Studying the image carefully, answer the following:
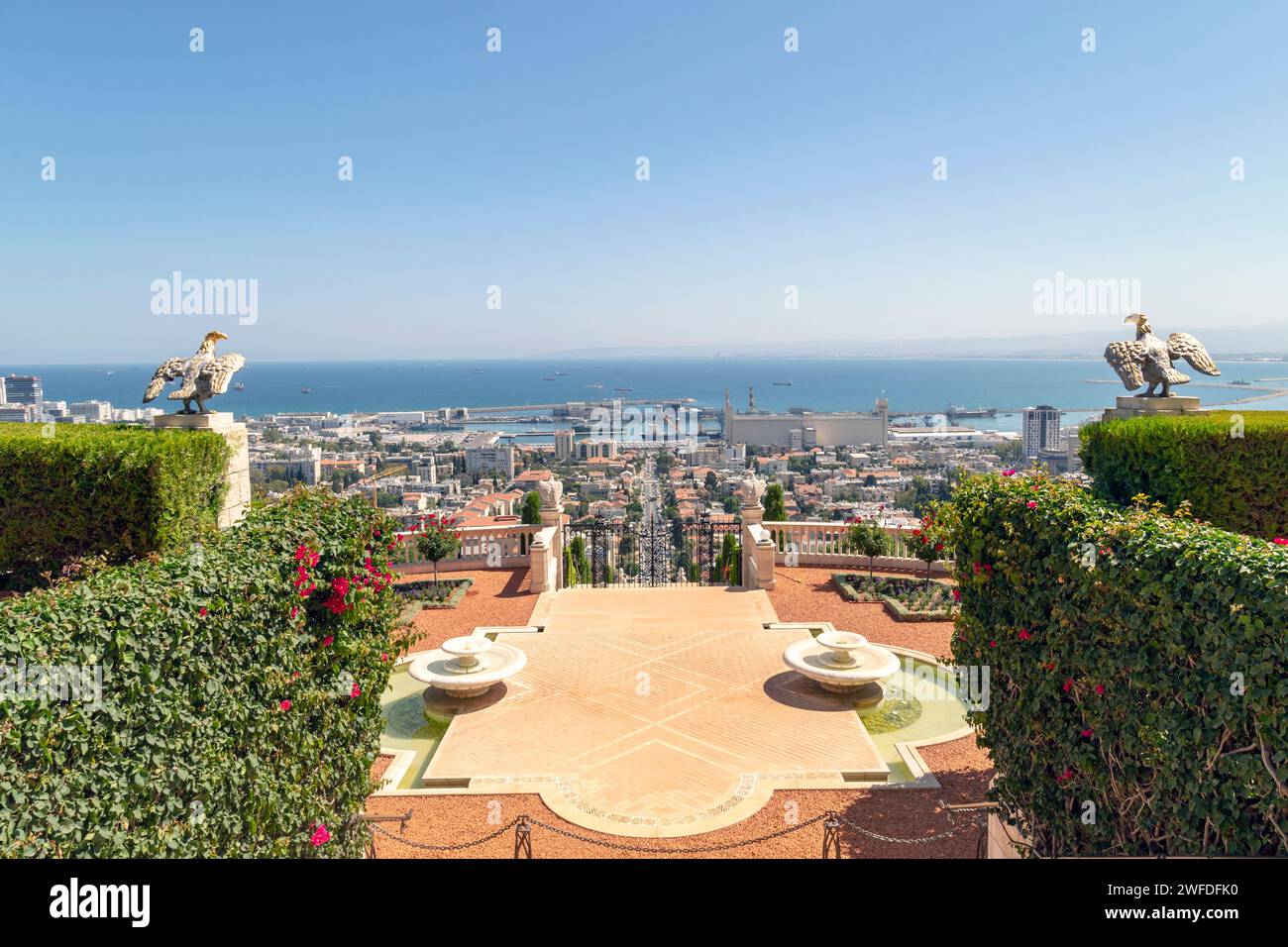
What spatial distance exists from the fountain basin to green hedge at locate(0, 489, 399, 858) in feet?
18.1

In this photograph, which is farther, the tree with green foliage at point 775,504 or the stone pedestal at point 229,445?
the tree with green foliage at point 775,504

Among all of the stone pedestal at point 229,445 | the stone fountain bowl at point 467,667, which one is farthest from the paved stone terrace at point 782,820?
the stone pedestal at point 229,445

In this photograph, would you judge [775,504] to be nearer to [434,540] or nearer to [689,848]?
[434,540]

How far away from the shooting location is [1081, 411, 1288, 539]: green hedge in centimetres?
925

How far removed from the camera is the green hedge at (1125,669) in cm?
348

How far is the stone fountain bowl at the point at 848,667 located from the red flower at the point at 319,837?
5.99 meters

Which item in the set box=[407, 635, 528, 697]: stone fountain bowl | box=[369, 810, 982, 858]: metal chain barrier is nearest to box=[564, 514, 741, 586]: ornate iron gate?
box=[407, 635, 528, 697]: stone fountain bowl

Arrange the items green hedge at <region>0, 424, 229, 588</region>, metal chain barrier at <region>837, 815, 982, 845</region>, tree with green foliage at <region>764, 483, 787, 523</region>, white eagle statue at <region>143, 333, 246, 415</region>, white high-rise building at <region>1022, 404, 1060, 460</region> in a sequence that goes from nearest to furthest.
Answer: metal chain barrier at <region>837, 815, 982, 845</region>, green hedge at <region>0, 424, 229, 588</region>, white eagle statue at <region>143, 333, 246, 415</region>, tree with green foliage at <region>764, 483, 787, 523</region>, white high-rise building at <region>1022, 404, 1060, 460</region>

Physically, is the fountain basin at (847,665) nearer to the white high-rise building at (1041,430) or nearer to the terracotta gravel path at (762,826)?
the terracotta gravel path at (762,826)

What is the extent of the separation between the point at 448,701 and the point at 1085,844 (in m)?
7.19

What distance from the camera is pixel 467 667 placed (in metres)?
9.49

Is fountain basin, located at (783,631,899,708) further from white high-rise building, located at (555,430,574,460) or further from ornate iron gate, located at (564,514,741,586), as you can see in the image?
white high-rise building, located at (555,430,574,460)
